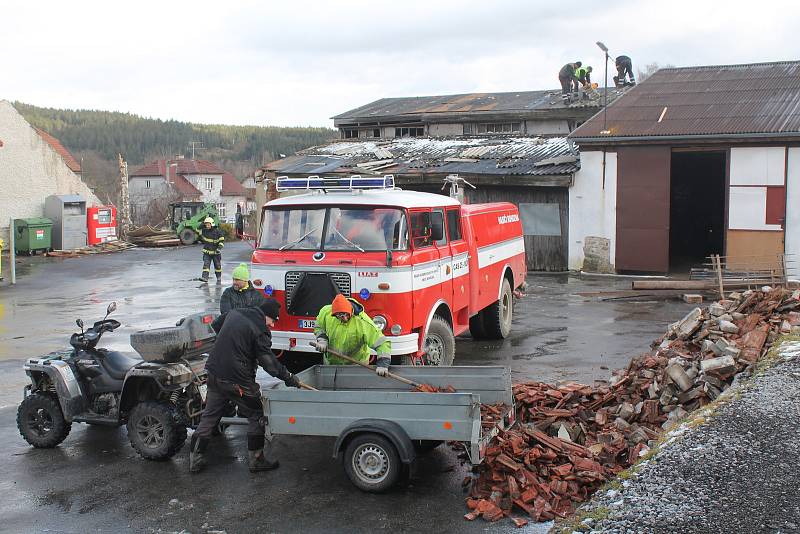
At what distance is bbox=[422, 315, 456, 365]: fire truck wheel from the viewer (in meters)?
10.6

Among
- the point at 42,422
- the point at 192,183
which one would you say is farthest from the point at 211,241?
the point at 192,183

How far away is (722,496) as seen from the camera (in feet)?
19.3

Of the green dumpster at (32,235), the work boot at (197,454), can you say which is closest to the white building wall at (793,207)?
the work boot at (197,454)

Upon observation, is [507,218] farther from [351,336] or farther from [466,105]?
[466,105]

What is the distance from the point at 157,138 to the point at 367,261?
131110 millimetres

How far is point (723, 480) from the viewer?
6121 mm

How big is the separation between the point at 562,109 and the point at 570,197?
32.0 feet

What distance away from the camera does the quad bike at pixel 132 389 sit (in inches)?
319

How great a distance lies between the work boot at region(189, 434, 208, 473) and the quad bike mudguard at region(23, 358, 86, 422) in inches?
56.2

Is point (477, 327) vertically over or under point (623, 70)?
under

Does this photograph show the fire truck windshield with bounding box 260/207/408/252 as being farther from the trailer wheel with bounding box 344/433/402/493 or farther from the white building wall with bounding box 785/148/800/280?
the white building wall with bounding box 785/148/800/280

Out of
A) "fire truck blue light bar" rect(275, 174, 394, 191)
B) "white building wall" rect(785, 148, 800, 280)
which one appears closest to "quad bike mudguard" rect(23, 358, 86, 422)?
"fire truck blue light bar" rect(275, 174, 394, 191)

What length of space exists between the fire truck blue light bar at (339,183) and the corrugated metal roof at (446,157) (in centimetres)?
1402

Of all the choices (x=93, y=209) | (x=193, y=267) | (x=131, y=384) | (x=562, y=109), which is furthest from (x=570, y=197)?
(x=93, y=209)
